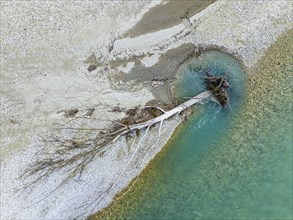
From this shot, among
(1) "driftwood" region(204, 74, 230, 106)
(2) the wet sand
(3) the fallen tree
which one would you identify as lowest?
(1) "driftwood" region(204, 74, 230, 106)

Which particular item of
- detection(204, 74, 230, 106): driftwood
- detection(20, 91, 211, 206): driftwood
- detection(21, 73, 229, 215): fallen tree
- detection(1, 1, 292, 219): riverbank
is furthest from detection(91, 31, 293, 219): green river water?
detection(20, 91, 211, 206): driftwood

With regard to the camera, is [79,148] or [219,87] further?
[219,87]

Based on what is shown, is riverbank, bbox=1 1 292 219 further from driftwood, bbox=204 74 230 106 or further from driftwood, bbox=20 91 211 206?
driftwood, bbox=204 74 230 106

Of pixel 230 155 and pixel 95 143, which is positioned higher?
pixel 95 143

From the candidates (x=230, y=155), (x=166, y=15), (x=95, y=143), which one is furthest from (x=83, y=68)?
(x=230, y=155)

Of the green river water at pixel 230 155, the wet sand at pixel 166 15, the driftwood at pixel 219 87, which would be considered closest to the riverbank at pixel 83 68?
the wet sand at pixel 166 15

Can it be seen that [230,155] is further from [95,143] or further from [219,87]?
[95,143]

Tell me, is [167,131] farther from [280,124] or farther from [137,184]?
[280,124]

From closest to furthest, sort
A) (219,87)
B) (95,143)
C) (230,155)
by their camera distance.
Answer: (95,143) < (219,87) < (230,155)

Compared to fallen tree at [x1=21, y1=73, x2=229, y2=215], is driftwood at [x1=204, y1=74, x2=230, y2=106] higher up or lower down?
lower down
